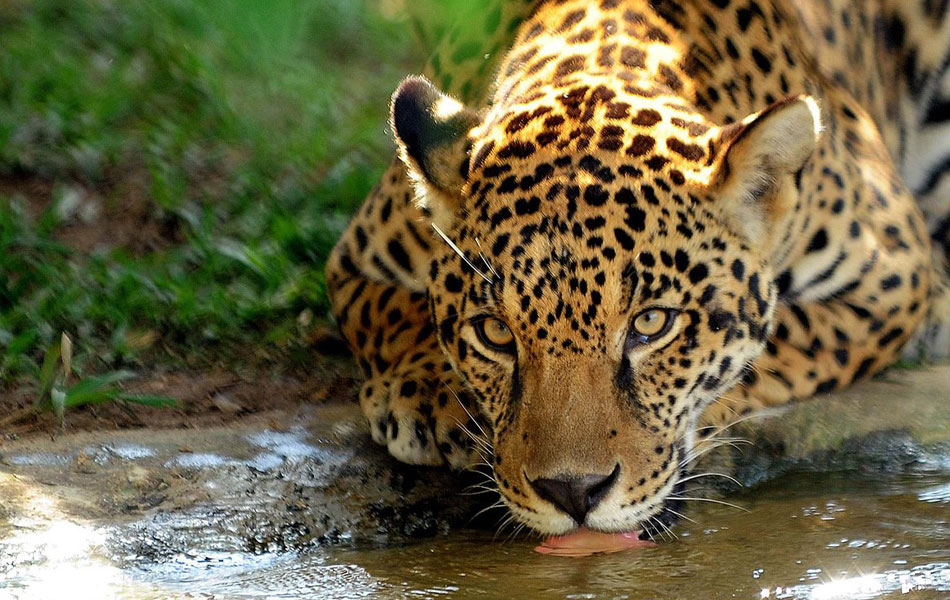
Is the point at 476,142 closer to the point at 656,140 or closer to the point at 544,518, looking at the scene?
the point at 656,140

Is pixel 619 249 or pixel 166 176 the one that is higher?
pixel 166 176

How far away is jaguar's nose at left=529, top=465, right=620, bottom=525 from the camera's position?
3.90 m

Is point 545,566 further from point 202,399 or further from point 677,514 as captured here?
point 202,399

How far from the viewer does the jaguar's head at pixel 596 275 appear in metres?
4.06

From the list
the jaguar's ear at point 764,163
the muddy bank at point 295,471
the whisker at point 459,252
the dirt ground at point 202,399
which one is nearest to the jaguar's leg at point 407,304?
the muddy bank at point 295,471

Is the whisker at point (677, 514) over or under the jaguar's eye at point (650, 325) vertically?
under

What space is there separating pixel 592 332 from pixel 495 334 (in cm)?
43

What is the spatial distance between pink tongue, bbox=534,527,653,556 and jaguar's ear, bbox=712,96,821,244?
113 centimetres

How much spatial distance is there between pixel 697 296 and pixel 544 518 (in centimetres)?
92

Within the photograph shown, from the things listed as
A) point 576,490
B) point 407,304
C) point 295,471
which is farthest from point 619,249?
point 407,304

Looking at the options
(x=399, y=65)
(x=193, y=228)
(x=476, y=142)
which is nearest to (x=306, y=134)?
(x=193, y=228)

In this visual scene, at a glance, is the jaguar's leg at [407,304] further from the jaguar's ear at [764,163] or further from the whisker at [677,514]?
the jaguar's ear at [764,163]

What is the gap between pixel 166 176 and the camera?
26.3ft

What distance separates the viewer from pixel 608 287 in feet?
13.5
